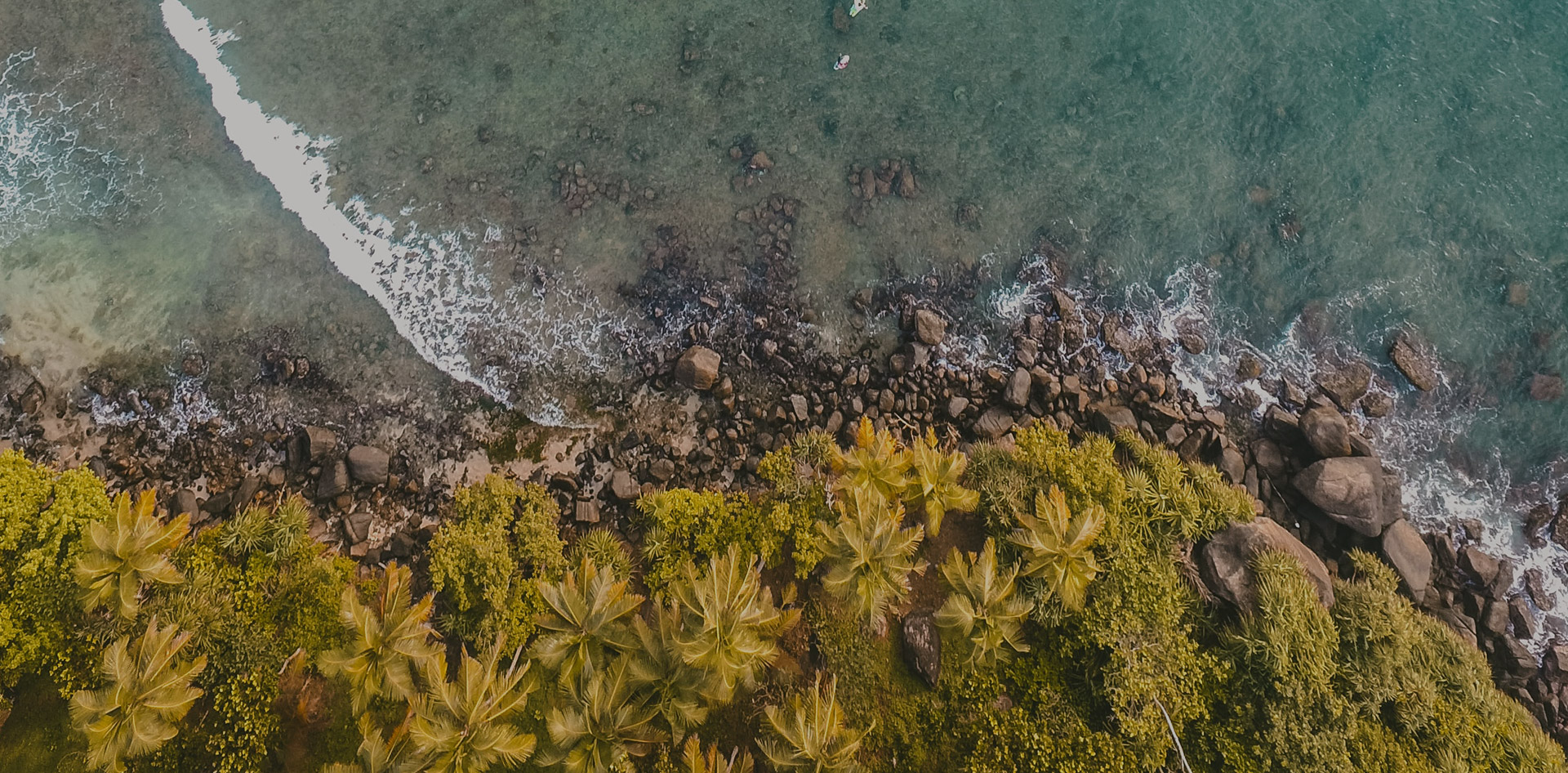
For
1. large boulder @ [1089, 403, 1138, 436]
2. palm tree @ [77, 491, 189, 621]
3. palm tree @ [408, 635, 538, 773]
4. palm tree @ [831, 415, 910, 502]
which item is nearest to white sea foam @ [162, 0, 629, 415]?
palm tree @ [77, 491, 189, 621]

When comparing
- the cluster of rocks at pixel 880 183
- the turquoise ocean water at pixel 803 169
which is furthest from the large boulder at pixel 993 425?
the cluster of rocks at pixel 880 183

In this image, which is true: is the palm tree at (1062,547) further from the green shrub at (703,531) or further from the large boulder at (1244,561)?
the green shrub at (703,531)

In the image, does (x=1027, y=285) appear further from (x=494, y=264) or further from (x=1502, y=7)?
(x=1502, y=7)

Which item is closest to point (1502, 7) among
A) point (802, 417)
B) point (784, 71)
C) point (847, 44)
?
point (847, 44)

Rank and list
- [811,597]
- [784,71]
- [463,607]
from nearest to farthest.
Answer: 1. [463,607]
2. [811,597]
3. [784,71]

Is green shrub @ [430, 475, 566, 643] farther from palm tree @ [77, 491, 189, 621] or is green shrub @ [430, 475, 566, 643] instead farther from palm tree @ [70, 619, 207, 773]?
palm tree @ [77, 491, 189, 621]

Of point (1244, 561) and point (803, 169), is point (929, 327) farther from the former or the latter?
point (1244, 561)

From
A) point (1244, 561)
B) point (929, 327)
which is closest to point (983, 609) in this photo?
point (1244, 561)
